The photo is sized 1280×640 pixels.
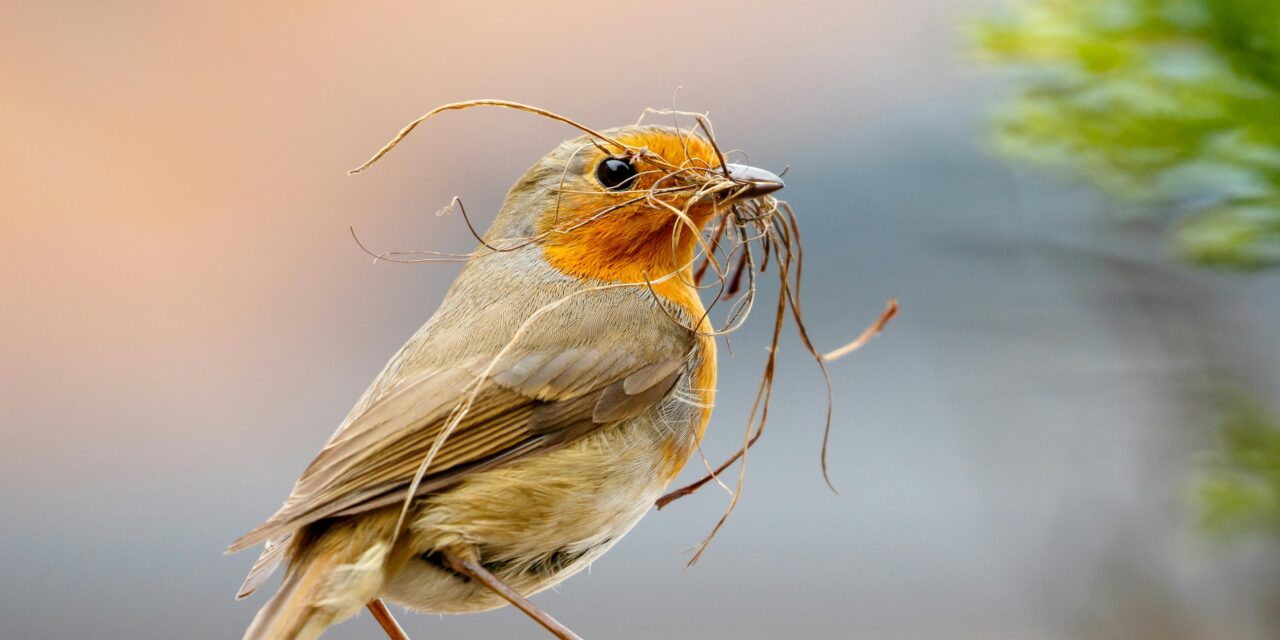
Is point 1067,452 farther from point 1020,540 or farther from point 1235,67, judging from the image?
point 1235,67

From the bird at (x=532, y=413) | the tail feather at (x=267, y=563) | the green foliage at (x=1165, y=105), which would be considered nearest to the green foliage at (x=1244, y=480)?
the green foliage at (x=1165, y=105)

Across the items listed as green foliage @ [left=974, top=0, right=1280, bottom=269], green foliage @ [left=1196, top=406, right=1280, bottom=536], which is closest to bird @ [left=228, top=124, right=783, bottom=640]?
green foliage @ [left=974, top=0, right=1280, bottom=269]

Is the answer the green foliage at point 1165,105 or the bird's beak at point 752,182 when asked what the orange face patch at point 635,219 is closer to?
the bird's beak at point 752,182

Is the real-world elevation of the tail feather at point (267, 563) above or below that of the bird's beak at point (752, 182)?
below

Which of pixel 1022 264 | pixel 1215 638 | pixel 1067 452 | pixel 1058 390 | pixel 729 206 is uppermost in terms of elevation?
pixel 729 206

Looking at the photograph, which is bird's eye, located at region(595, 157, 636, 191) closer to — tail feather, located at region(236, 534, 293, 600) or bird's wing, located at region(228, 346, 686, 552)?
bird's wing, located at region(228, 346, 686, 552)

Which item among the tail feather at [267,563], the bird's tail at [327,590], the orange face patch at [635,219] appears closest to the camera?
the bird's tail at [327,590]

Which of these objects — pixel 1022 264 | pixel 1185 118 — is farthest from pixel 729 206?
pixel 1022 264
